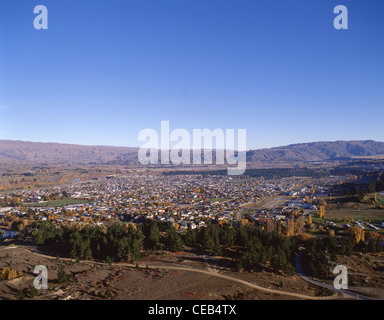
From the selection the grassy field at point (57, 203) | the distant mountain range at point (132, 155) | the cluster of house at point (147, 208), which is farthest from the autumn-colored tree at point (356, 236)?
the distant mountain range at point (132, 155)

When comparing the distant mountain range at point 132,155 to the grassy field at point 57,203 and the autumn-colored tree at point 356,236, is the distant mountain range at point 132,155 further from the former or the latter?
the autumn-colored tree at point 356,236

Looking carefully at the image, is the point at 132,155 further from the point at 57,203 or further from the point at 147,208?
the point at 147,208

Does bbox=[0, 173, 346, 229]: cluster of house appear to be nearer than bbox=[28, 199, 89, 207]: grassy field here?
Yes

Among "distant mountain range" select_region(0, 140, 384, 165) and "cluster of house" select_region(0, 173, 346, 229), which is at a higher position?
"distant mountain range" select_region(0, 140, 384, 165)

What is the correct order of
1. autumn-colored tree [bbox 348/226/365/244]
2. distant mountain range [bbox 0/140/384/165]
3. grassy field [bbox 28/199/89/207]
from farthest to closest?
distant mountain range [bbox 0/140/384/165]
grassy field [bbox 28/199/89/207]
autumn-colored tree [bbox 348/226/365/244]

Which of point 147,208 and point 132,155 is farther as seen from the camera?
point 132,155

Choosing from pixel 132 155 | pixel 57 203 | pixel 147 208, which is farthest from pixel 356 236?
pixel 132 155

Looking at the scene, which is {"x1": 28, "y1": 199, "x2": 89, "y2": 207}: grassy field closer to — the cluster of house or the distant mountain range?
the cluster of house

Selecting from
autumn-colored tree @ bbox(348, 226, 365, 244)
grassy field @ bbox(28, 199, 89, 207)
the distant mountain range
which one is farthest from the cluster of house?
the distant mountain range
